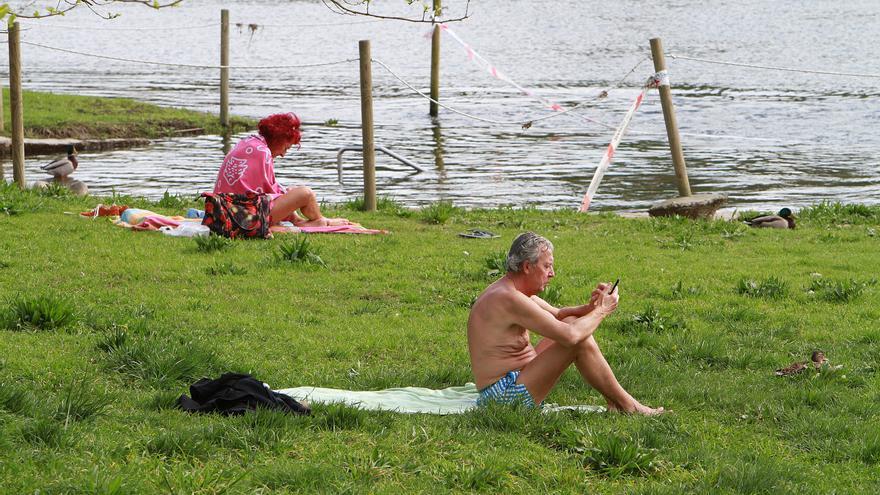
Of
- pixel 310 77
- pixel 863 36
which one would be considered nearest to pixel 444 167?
pixel 310 77

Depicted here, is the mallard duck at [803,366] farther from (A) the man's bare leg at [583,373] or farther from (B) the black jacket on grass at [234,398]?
(B) the black jacket on grass at [234,398]

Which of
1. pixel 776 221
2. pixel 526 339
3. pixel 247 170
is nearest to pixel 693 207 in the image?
pixel 776 221

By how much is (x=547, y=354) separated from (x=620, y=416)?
0.48 m

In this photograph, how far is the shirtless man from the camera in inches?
227

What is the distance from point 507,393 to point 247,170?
5787mm

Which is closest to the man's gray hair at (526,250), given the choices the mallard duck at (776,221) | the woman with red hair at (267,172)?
the woman with red hair at (267,172)

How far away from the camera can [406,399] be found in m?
5.99

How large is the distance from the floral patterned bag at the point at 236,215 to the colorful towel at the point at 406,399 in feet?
14.4

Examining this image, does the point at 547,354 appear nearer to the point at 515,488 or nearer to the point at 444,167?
the point at 515,488

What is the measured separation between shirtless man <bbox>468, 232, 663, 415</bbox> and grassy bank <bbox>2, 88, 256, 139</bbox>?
54.8ft

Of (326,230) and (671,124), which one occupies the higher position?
(671,124)

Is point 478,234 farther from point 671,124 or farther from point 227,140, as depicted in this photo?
point 227,140

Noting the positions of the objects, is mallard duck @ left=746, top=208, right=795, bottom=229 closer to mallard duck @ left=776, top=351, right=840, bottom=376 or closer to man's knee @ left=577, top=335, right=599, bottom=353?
mallard duck @ left=776, top=351, right=840, bottom=376

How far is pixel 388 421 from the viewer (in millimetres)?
5449
